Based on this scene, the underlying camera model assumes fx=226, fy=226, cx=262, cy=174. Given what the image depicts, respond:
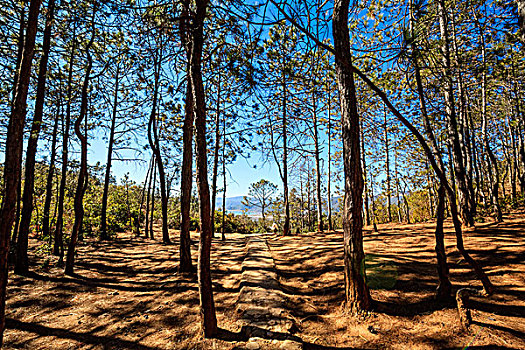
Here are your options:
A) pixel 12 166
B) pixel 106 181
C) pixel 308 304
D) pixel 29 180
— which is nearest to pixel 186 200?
pixel 12 166

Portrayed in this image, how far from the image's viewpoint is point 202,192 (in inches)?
122

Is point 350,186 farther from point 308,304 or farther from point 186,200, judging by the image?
point 186,200

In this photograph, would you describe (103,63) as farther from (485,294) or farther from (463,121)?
(463,121)

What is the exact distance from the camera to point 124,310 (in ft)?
14.0

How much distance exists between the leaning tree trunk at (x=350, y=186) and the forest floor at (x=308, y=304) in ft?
1.06

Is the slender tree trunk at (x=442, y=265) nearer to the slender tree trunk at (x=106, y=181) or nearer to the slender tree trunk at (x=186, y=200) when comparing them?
the slender tree trunk at (x=186, y=200)

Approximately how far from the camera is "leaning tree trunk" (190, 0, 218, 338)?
10.1 feet

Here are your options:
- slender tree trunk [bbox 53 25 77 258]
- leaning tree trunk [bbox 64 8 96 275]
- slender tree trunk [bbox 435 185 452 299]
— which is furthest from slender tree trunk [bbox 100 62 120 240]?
slender tree trunk [bbox 435 185 452 299]

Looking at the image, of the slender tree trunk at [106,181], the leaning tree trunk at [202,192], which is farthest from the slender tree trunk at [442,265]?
the slender tree trunk at [106,181]

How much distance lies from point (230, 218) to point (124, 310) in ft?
56.8

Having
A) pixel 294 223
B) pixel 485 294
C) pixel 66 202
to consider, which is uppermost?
pixel 66 202

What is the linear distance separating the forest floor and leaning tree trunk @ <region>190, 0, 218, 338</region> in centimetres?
35

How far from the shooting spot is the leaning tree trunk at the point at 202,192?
3.08 m

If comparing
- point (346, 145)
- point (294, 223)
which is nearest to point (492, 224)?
point (346, 145)
